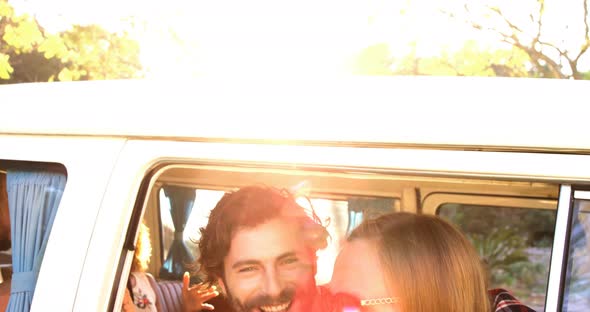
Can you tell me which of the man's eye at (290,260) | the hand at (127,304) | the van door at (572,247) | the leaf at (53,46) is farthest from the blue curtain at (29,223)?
the leaf at (53,46)

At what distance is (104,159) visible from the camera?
192 centimetres

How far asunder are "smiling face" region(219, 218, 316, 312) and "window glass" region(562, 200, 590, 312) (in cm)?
83

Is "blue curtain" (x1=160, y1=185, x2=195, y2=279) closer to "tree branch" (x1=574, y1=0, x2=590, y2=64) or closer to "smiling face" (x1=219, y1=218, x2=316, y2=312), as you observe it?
"smiling face" (x1=219, y1=218, x2=316, y2=312)

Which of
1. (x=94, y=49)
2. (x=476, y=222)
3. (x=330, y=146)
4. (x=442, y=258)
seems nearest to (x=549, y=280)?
(x=442, y=258)

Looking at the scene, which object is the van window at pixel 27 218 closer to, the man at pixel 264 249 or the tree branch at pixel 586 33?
the man at pixel 264 249

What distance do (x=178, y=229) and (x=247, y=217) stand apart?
1.30m

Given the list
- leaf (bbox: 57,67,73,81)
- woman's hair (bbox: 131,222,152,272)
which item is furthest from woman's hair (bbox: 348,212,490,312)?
leaf (bbox: 57,67,73,81)

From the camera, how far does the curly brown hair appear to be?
7.63 ft

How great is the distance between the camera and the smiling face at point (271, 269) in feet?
7.34

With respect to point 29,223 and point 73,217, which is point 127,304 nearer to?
point 29,223

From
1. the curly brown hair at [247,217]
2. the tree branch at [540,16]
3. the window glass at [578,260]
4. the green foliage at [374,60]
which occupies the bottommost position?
the window glass at [578,260]

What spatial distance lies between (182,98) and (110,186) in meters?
→ 0.30

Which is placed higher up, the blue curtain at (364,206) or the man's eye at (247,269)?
the blue curtain at (364,206)

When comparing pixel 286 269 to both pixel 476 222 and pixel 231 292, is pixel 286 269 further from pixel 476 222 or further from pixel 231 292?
pixel 476 222
